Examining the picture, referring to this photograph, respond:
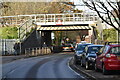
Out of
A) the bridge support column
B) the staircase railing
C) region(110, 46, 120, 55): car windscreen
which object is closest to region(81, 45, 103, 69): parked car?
region(110, 46, 120, 55): car windscreen

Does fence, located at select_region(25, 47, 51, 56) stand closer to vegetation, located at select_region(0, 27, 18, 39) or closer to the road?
vegetation, located at select_region(0, 27, 18, 39)

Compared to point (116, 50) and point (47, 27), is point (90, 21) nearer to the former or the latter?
point (47, 27)

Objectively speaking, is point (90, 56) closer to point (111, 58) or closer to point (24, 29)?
point (111, 58)

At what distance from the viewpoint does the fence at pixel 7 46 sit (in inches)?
1537

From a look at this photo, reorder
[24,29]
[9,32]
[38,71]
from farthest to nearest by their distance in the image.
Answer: [9,32] → [24,29] → [38,71]

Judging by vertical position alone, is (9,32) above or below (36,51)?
above

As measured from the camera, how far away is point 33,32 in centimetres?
4759

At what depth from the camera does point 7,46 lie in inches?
1563

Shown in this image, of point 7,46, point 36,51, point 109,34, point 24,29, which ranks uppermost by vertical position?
point 24,29

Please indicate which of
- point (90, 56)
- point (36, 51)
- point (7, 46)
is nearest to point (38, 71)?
point (90, 56)

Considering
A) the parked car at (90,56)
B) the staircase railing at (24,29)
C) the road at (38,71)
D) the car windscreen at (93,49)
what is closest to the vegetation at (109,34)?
the staircase railing at (24,29)

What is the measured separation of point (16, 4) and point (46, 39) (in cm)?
992

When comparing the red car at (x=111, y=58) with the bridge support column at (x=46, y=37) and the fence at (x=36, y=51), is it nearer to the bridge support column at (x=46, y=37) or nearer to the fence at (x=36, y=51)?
the fence at (x=36, y=51)

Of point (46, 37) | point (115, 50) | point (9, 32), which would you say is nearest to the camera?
point (115, 50)
